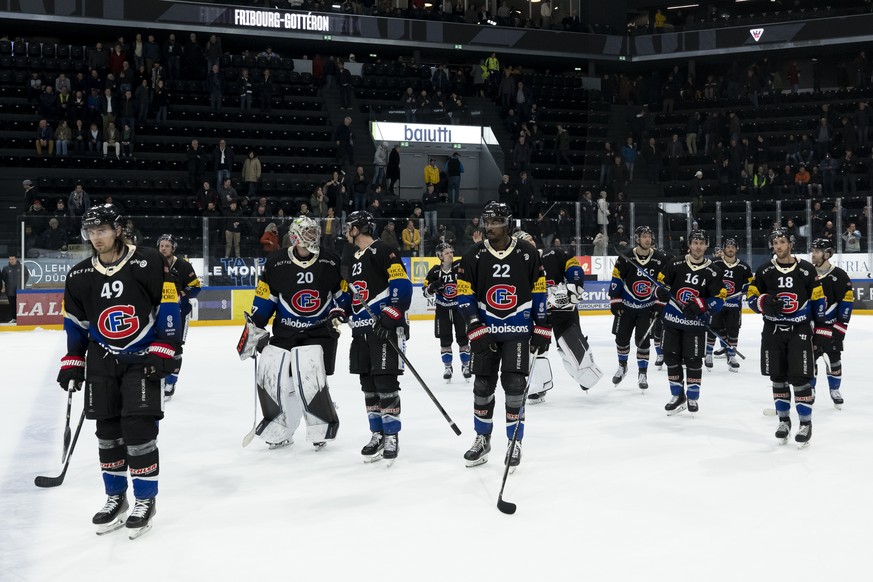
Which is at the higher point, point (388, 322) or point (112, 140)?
point (112, 140)

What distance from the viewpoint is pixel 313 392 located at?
628cm

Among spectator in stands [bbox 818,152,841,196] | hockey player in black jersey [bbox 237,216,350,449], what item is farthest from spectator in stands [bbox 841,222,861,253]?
hockey player in black jersey [bbox 237,216,350,449]

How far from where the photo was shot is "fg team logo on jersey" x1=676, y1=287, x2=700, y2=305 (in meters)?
7.55

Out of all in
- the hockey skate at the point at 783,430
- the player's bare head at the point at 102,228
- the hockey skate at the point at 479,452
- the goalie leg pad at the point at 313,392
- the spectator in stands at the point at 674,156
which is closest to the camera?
the player's bare head at the point at 102,228

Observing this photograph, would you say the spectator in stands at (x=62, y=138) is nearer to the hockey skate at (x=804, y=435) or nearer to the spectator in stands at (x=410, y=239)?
the spectator in stands at (x=410, y=239)

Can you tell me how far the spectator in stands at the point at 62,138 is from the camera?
1911cm

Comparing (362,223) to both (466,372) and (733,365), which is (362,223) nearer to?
(466,372)

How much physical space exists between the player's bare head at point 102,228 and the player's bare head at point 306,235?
168cm

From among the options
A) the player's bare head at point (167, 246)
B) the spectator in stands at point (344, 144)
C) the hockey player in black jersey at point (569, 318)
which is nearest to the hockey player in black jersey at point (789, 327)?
the hockey player in black jersey at point (569, 318)

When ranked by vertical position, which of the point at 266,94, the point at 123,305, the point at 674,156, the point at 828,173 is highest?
the point at 266,94

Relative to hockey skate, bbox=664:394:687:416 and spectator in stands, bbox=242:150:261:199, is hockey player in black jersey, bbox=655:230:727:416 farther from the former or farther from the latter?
spectator in stands, bbox=242:150:261:199

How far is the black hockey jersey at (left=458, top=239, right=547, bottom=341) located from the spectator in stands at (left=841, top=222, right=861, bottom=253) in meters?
13.0

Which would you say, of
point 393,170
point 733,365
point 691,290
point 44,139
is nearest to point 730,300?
point 733,365

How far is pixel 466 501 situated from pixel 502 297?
1297 mm
